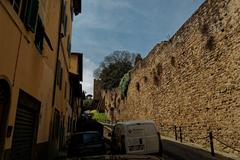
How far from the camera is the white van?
9602 millimetres

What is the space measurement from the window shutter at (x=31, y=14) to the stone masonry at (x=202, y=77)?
757 cm

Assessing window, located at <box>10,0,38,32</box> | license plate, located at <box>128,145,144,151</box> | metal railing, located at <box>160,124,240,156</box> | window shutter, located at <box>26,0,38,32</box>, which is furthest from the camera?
metal railing, located at <box>160,124,240,156</box>

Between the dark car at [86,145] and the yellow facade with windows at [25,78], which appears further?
the dark car at [86,145]

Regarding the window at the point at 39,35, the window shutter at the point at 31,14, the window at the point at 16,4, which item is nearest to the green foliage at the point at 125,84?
the window at the point at 39,35

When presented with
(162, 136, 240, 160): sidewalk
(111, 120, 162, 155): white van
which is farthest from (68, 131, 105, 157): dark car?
(162, 136, 240, 160): sidewalk

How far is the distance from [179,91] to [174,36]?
141 inches

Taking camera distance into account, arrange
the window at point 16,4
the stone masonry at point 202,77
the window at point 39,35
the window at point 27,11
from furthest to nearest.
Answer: the stone masonry at point 202,77 < the window at point 39,35 < the window at point 27,11 < the window at point 16,4

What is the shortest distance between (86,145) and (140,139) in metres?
2.77

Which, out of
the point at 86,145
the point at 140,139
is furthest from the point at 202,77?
the point at 86,145

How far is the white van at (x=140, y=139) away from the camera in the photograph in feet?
31.5

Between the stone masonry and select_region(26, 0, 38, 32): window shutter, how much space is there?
7.57m

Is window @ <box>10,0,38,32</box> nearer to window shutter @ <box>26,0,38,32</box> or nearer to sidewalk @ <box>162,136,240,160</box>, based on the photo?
window shutter @ <box>26,0,38,32</box>

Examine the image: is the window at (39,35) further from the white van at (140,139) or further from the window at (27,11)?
the white van at (140,139)

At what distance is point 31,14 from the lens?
19.7 feet
